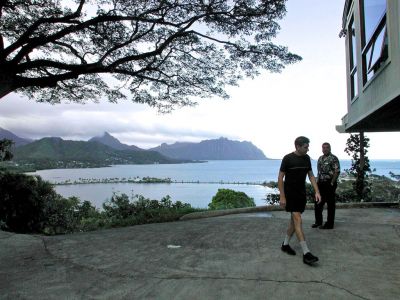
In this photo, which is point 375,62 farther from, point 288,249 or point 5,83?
point 5,83

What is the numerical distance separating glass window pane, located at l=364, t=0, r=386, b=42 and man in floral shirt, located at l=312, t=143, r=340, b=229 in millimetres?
3327

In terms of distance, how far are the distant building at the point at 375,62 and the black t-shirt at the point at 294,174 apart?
2628 mm

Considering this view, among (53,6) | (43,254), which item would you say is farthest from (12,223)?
(53,6)

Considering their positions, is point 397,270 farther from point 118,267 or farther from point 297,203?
point 118,267

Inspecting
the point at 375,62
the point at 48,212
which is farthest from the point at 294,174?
the point at 48,212

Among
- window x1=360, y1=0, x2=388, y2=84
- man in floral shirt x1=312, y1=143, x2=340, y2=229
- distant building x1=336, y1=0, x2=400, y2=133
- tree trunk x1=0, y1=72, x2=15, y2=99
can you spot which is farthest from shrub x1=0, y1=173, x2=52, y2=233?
window x1=360, y1=0, x2=388, y2=84

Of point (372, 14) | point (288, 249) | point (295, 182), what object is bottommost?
point (288, 249)

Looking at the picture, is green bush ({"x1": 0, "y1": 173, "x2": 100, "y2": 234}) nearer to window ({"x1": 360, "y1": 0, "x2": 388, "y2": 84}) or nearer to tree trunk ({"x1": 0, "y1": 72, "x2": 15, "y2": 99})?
tree trunk ({"x1": 0, "y1": 72, "x2": 15, "y2": 99})

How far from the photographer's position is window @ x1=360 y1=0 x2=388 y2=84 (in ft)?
26.5

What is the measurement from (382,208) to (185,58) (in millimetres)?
7658

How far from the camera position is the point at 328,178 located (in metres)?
7.58

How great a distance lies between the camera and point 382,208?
11547 millimetres

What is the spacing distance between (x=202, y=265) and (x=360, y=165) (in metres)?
10.2

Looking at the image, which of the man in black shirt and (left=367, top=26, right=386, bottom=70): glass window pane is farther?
(left=367, top=26, right=386, bottom=70): glass window pane
